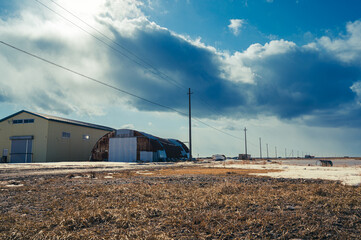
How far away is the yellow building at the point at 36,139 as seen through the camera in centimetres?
4703

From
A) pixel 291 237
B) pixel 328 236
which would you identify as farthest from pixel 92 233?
pixel 328 236

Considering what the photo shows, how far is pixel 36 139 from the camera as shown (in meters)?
47.6

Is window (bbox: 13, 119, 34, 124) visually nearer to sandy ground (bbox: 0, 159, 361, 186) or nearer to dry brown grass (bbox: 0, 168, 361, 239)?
sandy ground (bbox: 0, 159, 361, 186)

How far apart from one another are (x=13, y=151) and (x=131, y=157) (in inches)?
917

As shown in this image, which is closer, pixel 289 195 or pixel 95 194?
pixel 289 195

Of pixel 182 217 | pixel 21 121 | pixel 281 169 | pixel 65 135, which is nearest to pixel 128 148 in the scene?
pixel 65 135

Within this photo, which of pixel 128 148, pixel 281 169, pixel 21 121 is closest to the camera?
pixel 281 169

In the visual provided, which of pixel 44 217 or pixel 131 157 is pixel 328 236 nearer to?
pixel 44 217

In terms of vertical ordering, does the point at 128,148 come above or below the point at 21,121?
below

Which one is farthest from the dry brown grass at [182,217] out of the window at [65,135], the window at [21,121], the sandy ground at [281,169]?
the window at [21,121]

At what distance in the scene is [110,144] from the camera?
53.5m

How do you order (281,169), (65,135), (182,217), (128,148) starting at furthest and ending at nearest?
(128,148)
(65,135)
(281,169)
(182,217)

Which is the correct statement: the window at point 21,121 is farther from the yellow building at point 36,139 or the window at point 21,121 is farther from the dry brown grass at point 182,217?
the dry brown grass at point 182,217

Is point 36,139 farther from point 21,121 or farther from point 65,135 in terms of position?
point 21,121
